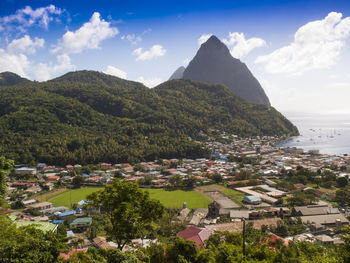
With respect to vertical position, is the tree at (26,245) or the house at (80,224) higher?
the tree at (26,245)

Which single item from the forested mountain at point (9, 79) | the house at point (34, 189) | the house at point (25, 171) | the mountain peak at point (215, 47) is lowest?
the house at point (34, 189)

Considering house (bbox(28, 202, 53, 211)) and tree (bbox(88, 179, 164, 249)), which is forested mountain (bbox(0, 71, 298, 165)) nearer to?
house (bbox(28, 202, 53, 211))

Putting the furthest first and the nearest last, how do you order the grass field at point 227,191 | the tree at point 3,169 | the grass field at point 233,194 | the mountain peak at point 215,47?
1. the mountain peak at point 215,47
2. the grass field at point 227,191
3. the grass field at point 233,194
4. the tree at point 3,169

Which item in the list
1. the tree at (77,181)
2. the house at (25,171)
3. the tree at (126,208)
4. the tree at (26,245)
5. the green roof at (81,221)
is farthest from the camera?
the house at (25,171)

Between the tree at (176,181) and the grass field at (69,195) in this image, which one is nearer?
the grass field at (69,195)

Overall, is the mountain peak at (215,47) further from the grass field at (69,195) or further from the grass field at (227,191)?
the grass field at (69,195)

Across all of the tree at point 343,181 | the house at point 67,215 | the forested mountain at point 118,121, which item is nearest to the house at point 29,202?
the house at point 67,215

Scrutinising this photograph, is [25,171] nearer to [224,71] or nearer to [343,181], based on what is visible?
[343,181]

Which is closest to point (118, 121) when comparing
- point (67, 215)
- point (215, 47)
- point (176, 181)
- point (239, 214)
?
point (176, 181)
